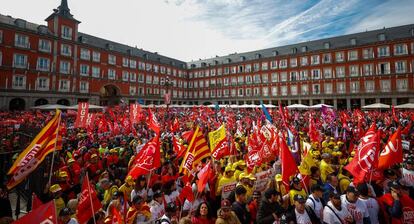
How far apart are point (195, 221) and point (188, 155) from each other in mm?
2323

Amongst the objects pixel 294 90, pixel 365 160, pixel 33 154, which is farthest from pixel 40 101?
pixel 294 90

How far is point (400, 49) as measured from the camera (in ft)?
126

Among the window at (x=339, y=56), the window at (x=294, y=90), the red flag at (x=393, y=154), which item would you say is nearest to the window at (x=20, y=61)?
the red flag at (x=393, y=154)

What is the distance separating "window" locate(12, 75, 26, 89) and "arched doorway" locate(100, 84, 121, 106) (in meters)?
14.7

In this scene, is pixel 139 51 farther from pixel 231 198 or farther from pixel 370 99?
pixel 231 198

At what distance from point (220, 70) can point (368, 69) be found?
32.6 metres

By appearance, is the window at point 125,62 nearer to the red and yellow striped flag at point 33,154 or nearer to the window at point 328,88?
the window at point 328,88

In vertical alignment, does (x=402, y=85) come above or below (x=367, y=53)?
below

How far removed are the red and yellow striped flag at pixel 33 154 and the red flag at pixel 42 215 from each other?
6.29 feet

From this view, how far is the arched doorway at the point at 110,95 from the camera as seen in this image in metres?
47.9

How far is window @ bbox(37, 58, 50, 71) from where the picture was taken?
35519mm

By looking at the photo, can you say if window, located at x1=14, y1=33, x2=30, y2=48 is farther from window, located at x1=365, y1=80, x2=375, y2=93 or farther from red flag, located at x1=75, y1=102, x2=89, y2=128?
window, located at x1=365, y1=80, x2=375, y2=93

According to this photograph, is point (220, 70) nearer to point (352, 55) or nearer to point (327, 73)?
point (327, 73)

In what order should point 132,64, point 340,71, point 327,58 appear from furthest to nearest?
1. point 132,64
2. point 327,58
3. point 340,71
